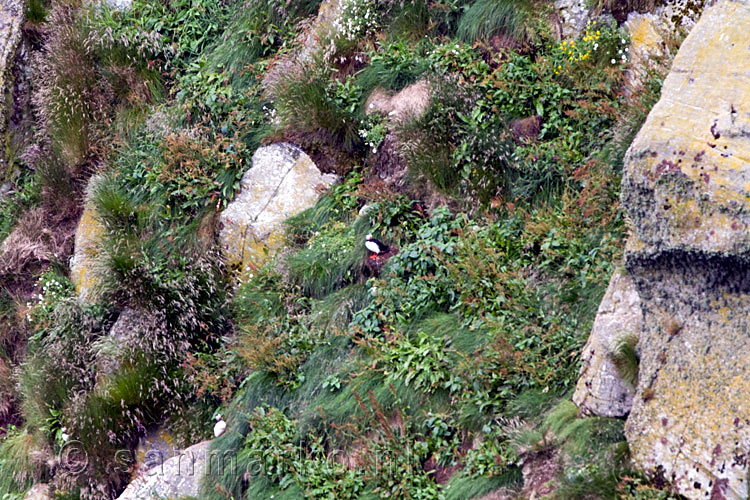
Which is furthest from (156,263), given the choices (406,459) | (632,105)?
(632,105)

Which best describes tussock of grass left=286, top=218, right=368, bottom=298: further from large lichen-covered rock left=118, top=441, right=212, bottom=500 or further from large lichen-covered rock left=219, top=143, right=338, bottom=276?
large lichen-covered rock left=118, top=441, right=212, bottom=500

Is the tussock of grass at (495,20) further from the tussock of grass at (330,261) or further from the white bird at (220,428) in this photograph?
the white bird at (220,428)

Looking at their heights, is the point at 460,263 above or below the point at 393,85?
below

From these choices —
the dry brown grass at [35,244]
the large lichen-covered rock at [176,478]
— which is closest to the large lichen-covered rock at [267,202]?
the large lichen-covered rock at [176,478]

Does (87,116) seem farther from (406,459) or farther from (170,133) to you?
(406,459)

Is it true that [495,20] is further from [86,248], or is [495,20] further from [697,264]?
[86,248]

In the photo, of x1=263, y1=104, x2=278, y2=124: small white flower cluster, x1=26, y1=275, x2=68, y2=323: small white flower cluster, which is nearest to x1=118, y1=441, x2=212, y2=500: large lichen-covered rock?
x1=26, y1=275, x2=68, y2=323: small white flower cluster

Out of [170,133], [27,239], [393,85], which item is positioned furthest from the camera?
[27,239]
